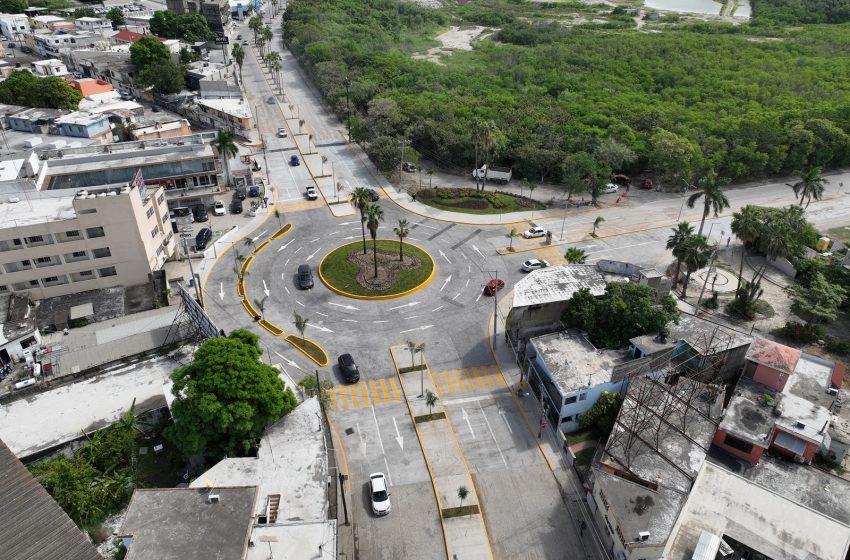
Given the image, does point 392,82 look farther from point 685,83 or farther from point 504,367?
point 504,367

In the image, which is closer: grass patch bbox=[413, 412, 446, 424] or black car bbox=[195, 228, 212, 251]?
grass patch bbox=[413, 412, 446, 424]

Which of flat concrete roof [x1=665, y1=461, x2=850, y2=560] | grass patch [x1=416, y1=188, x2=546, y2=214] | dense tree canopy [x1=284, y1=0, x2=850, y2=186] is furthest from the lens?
dense tree canopy [x1=284, y1=0, x2=850, y2=186]

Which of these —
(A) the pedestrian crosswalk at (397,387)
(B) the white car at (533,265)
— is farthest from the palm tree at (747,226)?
(A) the pedestrian crosswalk at (397,387)

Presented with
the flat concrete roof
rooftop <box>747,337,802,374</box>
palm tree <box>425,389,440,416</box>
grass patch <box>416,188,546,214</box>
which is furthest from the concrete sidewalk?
grass patch <box>416,188,546,214</box>

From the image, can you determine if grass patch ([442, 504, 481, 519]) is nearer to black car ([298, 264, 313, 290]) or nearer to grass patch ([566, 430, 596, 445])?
grass patch ([566, 430, 596, 445])

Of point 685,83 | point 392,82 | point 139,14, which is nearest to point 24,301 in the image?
point 392,82

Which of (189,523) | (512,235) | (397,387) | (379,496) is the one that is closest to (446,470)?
(379,496)
